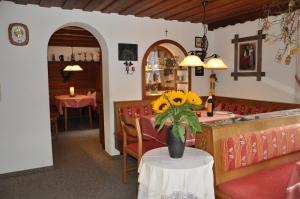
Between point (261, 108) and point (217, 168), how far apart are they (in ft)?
7.96

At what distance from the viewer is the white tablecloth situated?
1.79 meters

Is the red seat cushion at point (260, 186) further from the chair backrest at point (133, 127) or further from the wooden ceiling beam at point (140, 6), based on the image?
the wooden ceiling beam at point (140, 6)

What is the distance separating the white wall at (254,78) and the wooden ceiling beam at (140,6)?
190 centimetres

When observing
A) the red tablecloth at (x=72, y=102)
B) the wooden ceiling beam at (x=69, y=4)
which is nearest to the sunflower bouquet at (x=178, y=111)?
the wooden ceiling beam at (x=69, y=4)

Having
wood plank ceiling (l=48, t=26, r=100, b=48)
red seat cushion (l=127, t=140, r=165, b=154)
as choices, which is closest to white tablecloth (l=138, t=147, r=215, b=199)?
red seat cushion (l=127, t=140, r=165, b=154)

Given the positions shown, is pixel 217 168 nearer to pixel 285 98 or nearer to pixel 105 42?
pixel 285 98

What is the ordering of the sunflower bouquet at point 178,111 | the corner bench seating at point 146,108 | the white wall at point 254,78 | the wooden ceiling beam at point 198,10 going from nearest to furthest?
the sunflower bouquet at point 178,111, the wooden ceiling beam at point 198,10, the white wall at point 254,78, the corner bench seating at point 146,108

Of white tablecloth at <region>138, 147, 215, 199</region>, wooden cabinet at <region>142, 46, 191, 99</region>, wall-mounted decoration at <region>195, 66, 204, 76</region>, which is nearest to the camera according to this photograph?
white tablecloth at <region>138, 147, 215, 199</region>

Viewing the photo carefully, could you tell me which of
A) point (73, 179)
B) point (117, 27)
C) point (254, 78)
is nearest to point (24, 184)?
point (73, 179)

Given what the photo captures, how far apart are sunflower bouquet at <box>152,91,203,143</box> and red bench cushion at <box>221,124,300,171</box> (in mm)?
372

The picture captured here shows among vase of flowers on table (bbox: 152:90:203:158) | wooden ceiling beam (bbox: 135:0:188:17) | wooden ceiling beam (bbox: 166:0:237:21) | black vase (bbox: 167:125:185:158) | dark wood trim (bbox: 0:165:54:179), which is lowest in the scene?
dark wood trim (bbox: 0:165:54:179)

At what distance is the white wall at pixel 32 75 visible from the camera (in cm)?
348

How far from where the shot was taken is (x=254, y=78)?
4492 millimetres

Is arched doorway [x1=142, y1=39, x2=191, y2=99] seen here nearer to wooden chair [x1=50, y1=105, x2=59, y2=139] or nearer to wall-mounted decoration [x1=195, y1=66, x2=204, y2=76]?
wall-mounted decoration [x1=195, y1=66, x2=204, y2=76]
